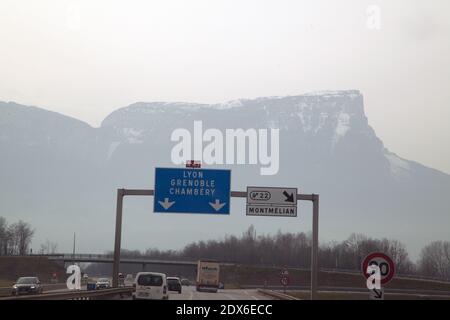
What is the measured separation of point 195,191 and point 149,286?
5606 mm

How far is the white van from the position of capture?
120ft

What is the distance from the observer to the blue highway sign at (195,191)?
35.9 m

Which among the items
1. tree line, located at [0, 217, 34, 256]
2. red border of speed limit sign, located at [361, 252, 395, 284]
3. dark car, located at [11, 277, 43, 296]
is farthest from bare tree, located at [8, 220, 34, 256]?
red border of speed limit sign, located at [361, 252, 395, 284]

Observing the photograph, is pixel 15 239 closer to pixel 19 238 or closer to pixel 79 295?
pixel 19 238

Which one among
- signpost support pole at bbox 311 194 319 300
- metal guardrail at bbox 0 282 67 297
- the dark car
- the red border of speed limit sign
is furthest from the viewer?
the dark car

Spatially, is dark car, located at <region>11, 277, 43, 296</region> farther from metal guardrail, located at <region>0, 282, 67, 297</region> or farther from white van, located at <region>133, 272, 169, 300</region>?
white van, located at <region>133, 272, 169, 300</region>

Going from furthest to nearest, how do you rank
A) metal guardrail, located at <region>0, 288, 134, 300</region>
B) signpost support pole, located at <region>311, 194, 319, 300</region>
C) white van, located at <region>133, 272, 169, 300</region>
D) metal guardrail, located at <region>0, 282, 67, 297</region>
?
1. metal guardrail, located at <region>0, 282, 67, 297</region>
2. white van, located at <region>133, 272, 169, 300</region>
3. signpost support pole, located at <region>311, 194, 319, 300</region>
4. metal guardrail, located at <region>0, 288, 134, 300</region>

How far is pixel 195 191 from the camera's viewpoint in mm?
36000

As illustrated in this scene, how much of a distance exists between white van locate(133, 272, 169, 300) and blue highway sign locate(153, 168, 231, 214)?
3.75 meters

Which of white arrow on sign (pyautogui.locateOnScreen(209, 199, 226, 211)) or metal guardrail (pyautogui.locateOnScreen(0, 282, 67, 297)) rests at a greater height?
white arrow on sign (pyautogui.locateOnScreen(209, 199, 226, 211))

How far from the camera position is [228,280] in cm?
11212

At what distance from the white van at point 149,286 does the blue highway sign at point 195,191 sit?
375 cm

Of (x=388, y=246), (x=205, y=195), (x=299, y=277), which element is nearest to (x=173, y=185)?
(x=205, y=195)
